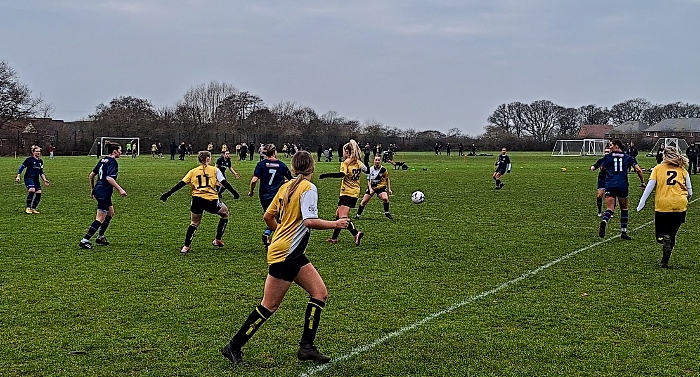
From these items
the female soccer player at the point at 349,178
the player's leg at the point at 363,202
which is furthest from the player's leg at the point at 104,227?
the player's leg at the point at 363,202

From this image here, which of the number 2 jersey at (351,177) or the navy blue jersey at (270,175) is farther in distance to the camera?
the number 2 jersey at (351,177)

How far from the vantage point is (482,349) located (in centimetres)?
705

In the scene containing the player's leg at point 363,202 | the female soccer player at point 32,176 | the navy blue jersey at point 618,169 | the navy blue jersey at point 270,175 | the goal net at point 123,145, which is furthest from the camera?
the goal net at point 123,145

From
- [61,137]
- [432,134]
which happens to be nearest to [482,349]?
[61,137]

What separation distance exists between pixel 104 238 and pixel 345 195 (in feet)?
14.6

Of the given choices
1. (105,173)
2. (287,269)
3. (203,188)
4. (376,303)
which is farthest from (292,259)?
(105,173)

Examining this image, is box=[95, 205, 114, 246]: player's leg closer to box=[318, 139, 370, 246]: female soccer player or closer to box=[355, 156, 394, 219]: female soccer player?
box=[318, 139, 370, 246]: female soccer player

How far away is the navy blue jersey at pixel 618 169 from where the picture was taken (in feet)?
46.5

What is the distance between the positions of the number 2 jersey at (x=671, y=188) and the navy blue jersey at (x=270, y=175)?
595 cm

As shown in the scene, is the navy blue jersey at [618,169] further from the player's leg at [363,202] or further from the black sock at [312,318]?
the black sock at [312,318]

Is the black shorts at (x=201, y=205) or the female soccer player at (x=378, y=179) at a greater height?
the female soccer player at (x=378, y=179)

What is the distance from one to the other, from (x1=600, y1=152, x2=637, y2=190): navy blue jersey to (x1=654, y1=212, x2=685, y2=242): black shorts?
2.70m

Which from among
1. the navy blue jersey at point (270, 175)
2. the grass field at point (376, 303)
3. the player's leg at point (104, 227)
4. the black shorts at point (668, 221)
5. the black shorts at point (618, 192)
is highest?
the navy blue jersey at point (270, 175)

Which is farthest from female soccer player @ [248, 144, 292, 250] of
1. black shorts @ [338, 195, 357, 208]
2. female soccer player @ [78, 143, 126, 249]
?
female soccer player @ [78, 143, 126, 249]
